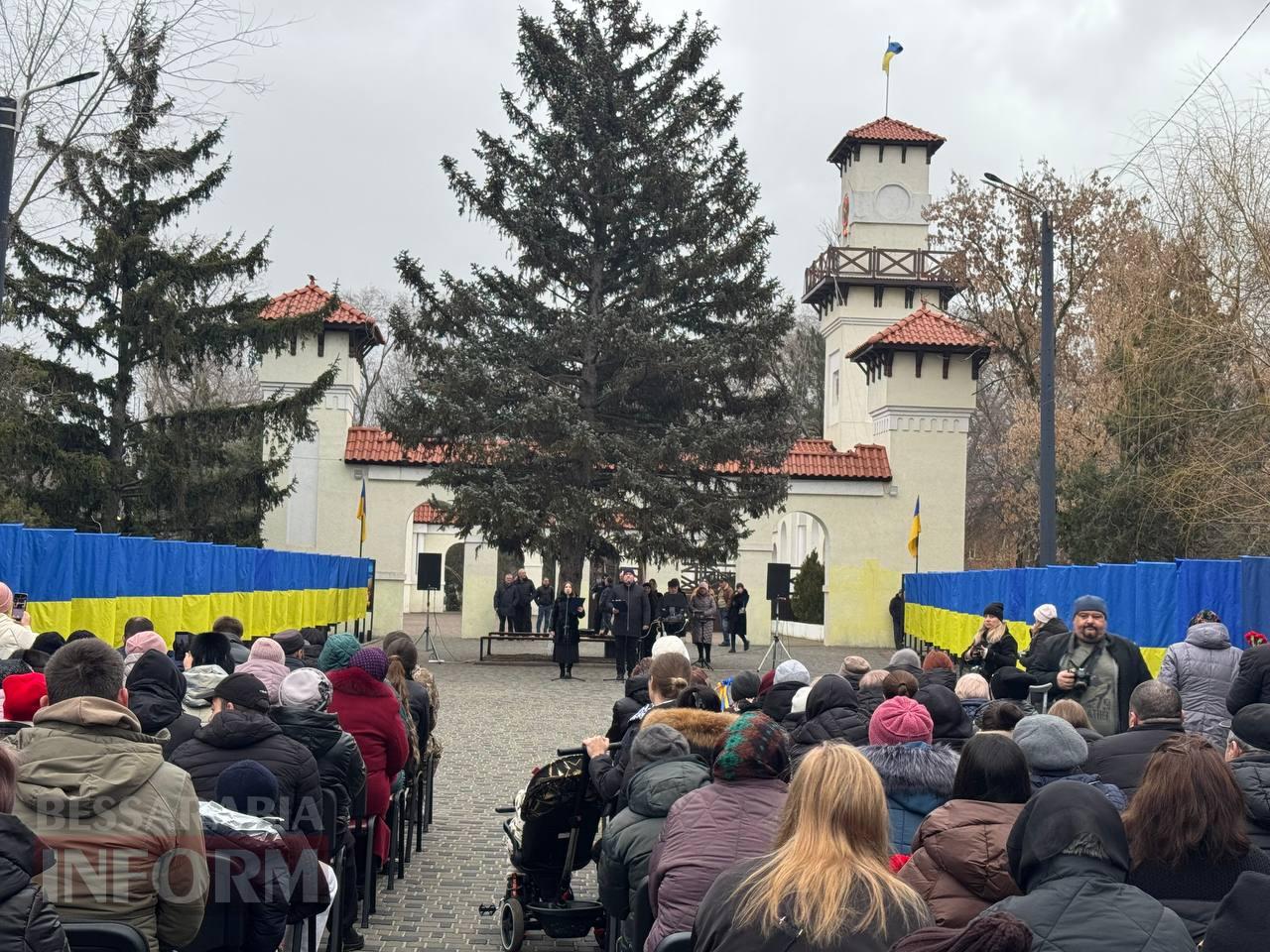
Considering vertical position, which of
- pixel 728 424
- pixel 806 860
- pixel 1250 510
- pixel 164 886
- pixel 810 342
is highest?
pixel 810 342

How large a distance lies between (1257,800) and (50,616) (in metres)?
12.8

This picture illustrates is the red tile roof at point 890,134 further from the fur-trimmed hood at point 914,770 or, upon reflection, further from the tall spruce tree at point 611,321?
the fur-trimmed hood at point 914,770

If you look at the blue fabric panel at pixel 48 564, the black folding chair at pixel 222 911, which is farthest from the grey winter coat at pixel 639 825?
the blue fabric panel at pixel 48 564

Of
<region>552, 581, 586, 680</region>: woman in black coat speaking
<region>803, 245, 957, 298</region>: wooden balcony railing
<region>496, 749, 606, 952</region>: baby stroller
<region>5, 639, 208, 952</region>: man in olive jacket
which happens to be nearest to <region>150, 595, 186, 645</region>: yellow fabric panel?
<region>552, 581, 586, 680</region>: woman in black coat speaking

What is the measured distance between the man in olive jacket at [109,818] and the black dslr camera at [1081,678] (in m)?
8.42

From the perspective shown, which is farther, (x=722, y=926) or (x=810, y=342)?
(x=810, y=342)

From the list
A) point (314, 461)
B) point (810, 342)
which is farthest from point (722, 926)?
point (810, 342)

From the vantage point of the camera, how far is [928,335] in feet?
138

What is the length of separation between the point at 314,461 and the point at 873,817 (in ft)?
123

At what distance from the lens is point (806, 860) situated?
12.7 feet

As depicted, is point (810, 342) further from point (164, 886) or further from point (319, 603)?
point (164, 886)

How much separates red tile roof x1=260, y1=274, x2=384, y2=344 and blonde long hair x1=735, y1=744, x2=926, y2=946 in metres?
36.1

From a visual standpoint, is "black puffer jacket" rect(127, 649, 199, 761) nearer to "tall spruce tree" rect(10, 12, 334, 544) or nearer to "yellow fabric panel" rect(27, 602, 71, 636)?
"yellow fabric panel" rect(27, 602, 71, 636)

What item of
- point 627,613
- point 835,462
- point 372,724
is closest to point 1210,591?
point 372,724
